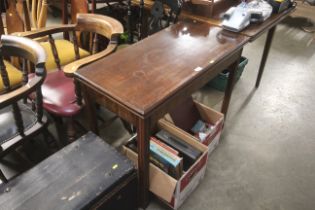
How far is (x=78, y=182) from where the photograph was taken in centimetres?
107

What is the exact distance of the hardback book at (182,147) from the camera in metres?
1.46

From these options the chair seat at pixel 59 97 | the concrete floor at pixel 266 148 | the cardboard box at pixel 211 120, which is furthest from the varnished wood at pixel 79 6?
the concrete floor at pixel 266 148

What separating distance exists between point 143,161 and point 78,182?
0.29m

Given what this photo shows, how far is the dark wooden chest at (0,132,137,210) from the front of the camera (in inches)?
39.6

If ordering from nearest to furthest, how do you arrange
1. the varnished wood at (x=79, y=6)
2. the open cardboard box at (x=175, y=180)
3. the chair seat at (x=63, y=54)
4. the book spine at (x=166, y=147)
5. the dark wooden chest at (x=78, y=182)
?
the dark wooden chest at (x=78, y=182), the open cardboard box at (x=175, y=180), the book spine at (x=166, y=147), the chair seat at (x=63, y=54), the varnished wood at (x=79, y=6)

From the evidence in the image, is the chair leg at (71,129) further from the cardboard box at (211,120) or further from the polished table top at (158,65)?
the cardboard box at (211,120)

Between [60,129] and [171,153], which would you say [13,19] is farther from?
[171,153]

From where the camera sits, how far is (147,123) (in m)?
1.06

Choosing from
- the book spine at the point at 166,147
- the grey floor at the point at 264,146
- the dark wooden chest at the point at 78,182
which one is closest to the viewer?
the dark wooden chest at the point at 78,182

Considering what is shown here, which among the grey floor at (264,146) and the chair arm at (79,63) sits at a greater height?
the chair arm at (79,63)

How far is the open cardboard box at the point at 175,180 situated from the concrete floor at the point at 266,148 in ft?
0.35

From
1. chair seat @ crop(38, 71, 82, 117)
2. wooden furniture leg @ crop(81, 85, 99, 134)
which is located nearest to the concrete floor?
wooden furniture leg @ crop(81, 85, 99, 134)

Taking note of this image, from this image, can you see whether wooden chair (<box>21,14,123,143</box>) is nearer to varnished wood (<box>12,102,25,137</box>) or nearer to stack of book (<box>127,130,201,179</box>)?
varnished wood (<box>12,102,25,137</box>)

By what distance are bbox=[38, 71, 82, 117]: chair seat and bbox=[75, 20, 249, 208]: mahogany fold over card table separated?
13 cm
